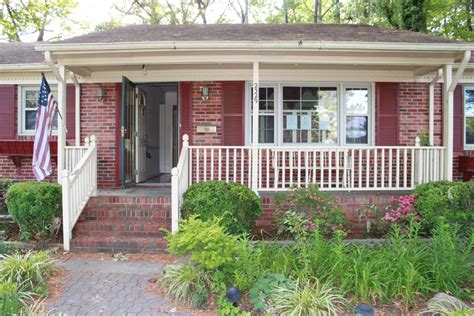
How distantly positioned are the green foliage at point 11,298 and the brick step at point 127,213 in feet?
7.24

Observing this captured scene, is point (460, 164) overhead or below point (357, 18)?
below

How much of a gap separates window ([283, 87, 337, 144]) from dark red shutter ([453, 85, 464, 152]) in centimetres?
258


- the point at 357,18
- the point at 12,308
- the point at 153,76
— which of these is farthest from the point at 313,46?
the point at 357,18

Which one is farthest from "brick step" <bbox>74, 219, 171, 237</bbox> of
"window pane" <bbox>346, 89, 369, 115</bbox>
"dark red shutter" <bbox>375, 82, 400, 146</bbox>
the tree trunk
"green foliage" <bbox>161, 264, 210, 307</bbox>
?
the tree trunk

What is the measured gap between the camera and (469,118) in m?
7.65

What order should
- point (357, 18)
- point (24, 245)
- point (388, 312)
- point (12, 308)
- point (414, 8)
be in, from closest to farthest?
point (12, 308) < point (388, 312) < point (24, 245) < point (414, 8) < point (357, 18)

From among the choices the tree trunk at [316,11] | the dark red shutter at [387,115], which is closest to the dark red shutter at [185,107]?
the dark red shutter at [387,115]

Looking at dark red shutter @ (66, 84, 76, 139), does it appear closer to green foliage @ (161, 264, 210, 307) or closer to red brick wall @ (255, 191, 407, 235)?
red brick wall @ (255, 191, 407, 235)

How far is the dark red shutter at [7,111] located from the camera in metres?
7.86

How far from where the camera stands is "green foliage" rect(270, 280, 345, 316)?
3.06 m

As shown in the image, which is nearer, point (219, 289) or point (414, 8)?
point (219, 289)

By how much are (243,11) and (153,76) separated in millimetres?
17381

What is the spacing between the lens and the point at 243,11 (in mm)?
22688

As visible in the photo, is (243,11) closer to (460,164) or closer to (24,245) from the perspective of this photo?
(460,164)
